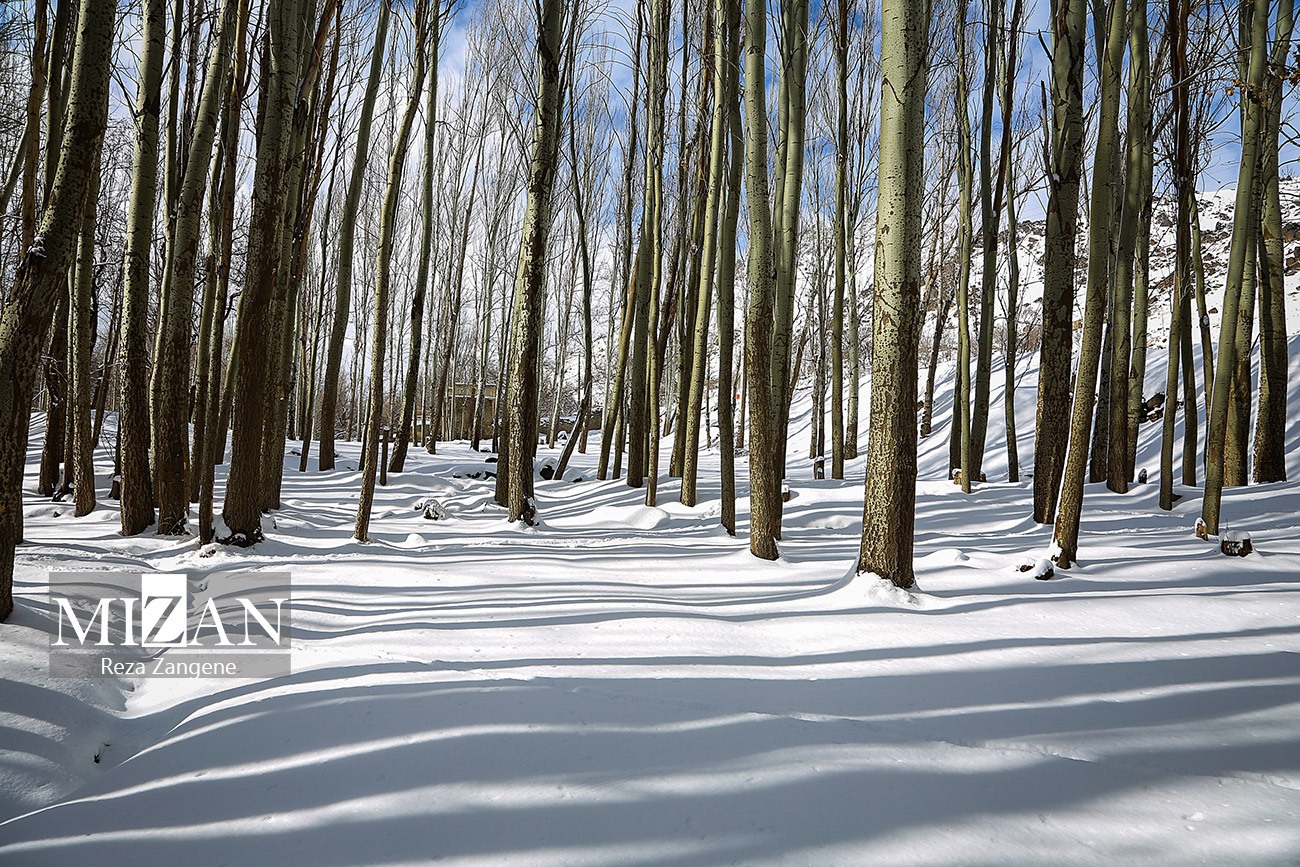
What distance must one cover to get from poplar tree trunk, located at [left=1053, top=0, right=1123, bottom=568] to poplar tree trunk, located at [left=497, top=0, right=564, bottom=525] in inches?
137

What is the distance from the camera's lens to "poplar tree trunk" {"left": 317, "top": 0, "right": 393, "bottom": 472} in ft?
21.7

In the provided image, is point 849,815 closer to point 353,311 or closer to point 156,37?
point 156,37

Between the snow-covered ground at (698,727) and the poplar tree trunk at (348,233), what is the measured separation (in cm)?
522

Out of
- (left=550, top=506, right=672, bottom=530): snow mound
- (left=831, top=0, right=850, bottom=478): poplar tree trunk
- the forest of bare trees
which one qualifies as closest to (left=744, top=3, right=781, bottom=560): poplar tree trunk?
the forest of bare trees

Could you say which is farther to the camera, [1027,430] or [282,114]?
[1027,430]

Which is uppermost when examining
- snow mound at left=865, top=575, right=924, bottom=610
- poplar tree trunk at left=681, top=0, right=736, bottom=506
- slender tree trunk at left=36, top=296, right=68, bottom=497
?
poplar tree trunk at left=681, top=0, right=736, bottom=506

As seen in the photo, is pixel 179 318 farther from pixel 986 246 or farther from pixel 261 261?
pixel 986 246

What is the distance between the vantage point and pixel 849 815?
1.32 metres

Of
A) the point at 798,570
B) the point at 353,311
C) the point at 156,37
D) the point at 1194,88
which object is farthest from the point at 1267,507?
the point at 353,311

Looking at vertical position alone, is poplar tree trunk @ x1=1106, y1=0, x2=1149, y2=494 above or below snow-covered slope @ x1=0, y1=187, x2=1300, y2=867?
above

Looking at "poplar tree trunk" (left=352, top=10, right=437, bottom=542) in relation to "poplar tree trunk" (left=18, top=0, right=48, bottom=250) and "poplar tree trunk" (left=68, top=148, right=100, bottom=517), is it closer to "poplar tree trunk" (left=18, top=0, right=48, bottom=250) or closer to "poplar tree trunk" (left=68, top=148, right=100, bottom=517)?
"poplar tree trunk" (left=68, top=148, right=100, bottom=517)

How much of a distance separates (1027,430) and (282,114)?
1234 centimetres

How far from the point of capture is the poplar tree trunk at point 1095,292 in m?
3.47

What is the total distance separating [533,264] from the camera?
525 centimetres
